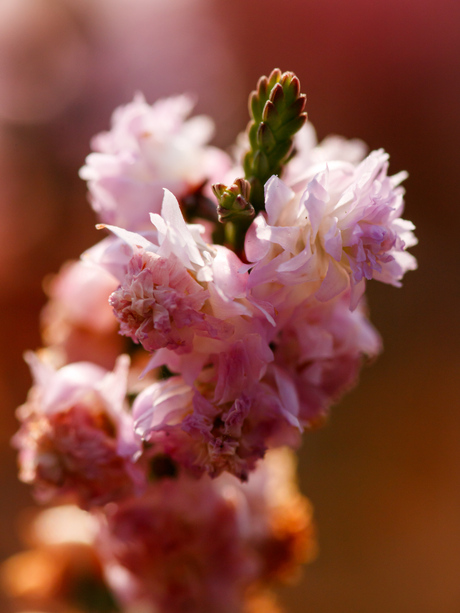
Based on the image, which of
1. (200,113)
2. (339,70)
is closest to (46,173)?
(200,113)

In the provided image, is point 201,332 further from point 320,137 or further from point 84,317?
point 320,137

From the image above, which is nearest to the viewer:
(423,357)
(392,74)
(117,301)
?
(117,301)

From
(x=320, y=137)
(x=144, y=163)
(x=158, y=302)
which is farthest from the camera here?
(x=320, y=137)

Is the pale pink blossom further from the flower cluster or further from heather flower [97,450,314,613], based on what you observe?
heather flower [97,450,314,613]

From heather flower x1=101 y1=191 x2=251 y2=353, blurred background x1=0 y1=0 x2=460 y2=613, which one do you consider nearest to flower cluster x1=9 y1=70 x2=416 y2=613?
heather flower x1=101 y1=191 x2=251 y2=353

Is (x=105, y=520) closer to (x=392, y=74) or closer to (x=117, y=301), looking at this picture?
(x=117, y=301)

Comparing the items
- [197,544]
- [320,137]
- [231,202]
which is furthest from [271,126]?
[320,137]
